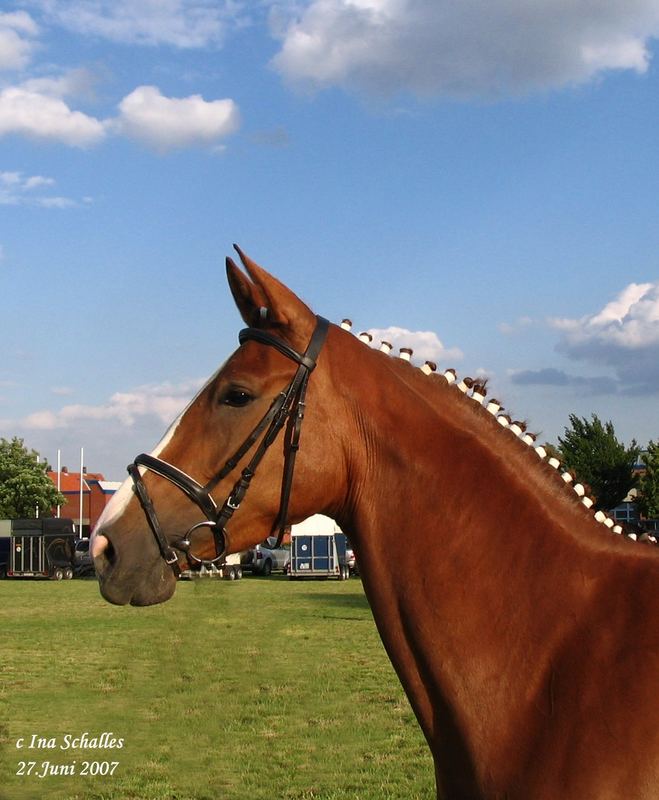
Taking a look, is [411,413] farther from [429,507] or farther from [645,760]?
[645,760]

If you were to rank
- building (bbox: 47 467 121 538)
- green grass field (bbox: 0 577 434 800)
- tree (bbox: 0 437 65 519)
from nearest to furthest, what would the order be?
1. green grass field (bbox: 0 577 434 800)
2. tree (bbox: 0 437 65 519)
3. building (bbox: 47 467 121 538)

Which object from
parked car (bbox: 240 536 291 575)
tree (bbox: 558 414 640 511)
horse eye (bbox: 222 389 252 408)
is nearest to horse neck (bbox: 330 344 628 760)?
horse eye (bbox: 222 389 252 408)

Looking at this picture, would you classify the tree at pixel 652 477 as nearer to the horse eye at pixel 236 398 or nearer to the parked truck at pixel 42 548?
the parked truck at pixel 42 548

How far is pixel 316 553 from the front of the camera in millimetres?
44875

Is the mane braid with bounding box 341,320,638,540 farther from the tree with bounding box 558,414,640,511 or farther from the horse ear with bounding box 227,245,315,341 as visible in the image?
the tree with bounding box 558,414,640,511

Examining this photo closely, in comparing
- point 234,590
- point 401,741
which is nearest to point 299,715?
point 401,741

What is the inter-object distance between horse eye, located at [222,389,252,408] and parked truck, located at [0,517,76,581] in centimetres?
4728

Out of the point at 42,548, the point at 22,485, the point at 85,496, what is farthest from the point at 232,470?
the point at 85,496

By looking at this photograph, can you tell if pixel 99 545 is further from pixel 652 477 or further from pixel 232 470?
pixel 652 477

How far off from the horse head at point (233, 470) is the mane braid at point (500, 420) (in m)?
0.46

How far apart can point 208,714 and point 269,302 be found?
9166mm

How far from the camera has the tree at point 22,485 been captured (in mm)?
72250

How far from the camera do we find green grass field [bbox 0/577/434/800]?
842cm

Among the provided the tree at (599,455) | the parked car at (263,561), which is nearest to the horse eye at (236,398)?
the tree at (599,455)
